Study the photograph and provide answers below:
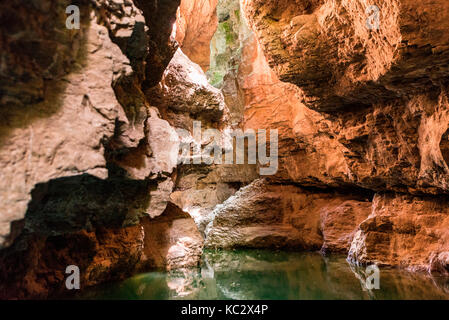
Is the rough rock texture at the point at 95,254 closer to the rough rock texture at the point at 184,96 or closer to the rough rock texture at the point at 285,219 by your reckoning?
the rough rock texture at the point at 184,96

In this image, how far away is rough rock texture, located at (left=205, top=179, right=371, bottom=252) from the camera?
28.5ft

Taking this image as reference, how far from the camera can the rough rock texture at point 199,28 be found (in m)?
14.1

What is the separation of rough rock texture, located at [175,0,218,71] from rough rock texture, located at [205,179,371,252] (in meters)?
8.21

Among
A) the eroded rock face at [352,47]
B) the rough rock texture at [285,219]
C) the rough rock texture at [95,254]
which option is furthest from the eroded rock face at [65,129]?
the rough rock texture at [285,219]

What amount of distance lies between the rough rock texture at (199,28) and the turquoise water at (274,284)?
11.1 meters

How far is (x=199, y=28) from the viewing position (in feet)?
49.8

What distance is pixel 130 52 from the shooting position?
4457 millimetres

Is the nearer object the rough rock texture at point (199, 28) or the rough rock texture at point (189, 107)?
the rough rock texture at point (189, 107)

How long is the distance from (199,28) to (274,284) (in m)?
13.5

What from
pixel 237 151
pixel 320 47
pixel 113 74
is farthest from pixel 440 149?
pixel 237 151

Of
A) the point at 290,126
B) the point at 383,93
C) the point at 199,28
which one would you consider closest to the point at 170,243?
the point at 383,93
